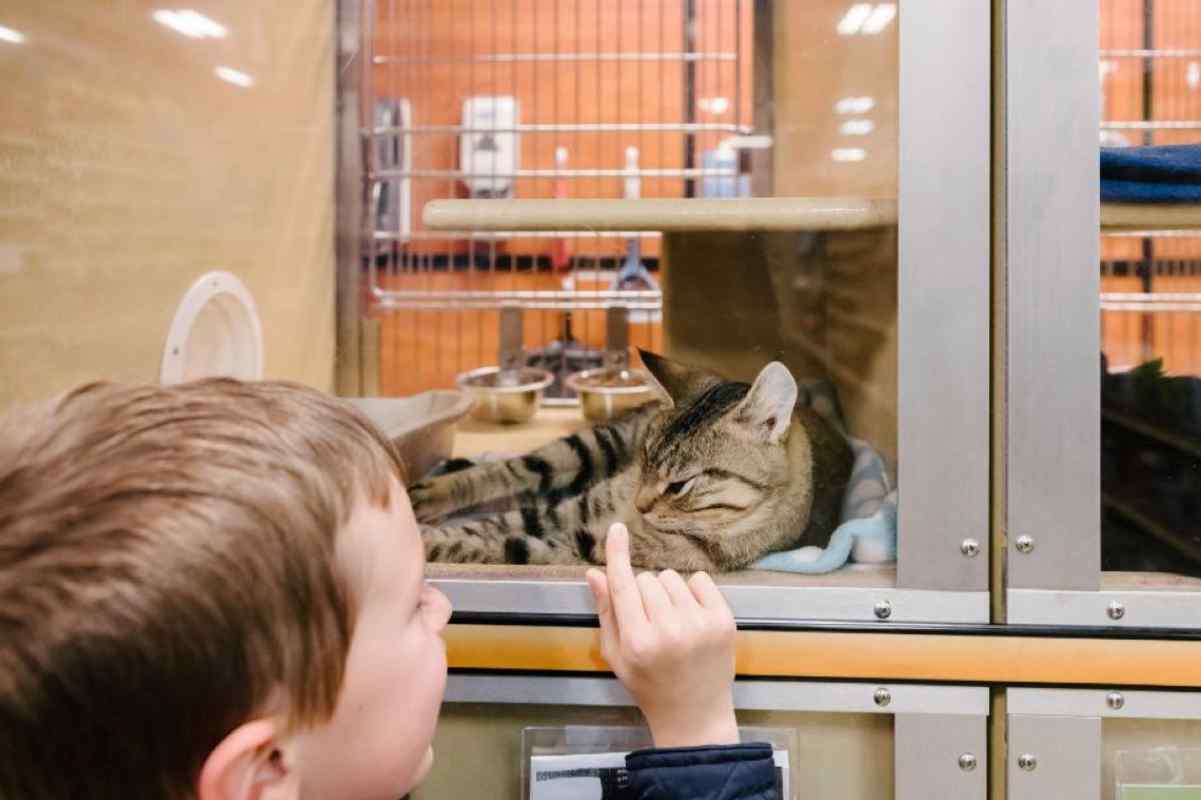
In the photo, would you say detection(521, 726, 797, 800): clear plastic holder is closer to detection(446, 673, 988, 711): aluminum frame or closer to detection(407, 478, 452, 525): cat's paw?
detection(446, 673, 988, 711): aluminum frame

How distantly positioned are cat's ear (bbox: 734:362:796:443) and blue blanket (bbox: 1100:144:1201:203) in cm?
35

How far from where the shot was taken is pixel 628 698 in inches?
37.0

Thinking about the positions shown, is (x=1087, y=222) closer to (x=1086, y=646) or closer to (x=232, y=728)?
(x=1086, y=646)

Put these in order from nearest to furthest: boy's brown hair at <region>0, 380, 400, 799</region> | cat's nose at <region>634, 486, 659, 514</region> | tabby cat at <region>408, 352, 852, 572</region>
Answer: boy's brown hair at <region>0, 380, 400, 799</region> < tabby cat at <region>408, 352, 852, 572</region> < cat's nose at <region>634, 486, 659, 514</region>

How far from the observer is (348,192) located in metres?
1.34

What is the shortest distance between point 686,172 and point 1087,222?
0.58 metres

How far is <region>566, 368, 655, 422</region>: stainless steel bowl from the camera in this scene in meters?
1.33

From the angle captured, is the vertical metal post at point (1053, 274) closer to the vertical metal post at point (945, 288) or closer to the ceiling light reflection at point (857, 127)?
the vertical metal post at point (945, 288)

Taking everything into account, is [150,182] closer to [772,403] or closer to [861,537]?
[772,403]

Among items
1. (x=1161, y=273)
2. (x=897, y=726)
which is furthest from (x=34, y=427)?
(x=1161, y=273)

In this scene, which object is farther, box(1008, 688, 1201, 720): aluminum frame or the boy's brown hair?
box(1008, 688, 1201, 720): aluminum frame

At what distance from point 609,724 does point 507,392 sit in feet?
1.60

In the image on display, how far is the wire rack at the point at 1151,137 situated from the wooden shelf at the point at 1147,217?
3cm

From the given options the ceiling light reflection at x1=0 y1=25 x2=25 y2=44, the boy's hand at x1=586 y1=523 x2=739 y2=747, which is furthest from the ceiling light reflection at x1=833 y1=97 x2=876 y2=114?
the ceiling light reflection at x1=0 y1=25 x2=25 y2=44
